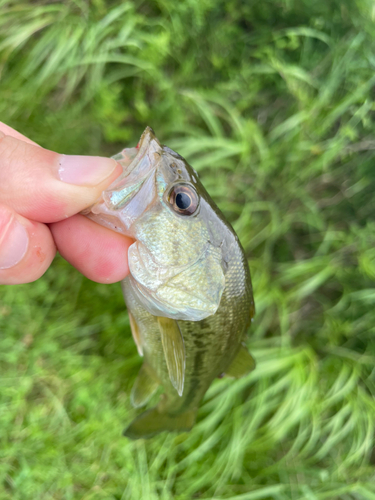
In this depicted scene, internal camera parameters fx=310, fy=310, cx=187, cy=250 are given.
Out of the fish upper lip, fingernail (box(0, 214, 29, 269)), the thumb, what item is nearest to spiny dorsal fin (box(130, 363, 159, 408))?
the fish upper lip

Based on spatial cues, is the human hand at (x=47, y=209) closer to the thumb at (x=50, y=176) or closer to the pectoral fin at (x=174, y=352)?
the thumb at (x=50, y=176)

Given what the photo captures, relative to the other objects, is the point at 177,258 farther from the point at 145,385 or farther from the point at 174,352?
the point at 145,385

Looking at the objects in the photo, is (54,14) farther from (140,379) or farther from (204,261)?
(140,379)

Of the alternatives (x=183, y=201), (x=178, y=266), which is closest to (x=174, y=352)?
(x=178, y=266)

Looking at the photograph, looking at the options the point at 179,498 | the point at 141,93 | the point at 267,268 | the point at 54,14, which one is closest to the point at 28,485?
the point at 179,498

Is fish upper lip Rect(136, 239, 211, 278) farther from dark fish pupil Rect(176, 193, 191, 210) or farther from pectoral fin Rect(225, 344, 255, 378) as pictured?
pectoral fin Rect(225, 344, 255, 378)

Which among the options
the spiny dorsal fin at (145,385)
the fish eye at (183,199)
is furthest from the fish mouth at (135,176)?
the spiny dorsal fin at (145,385)
